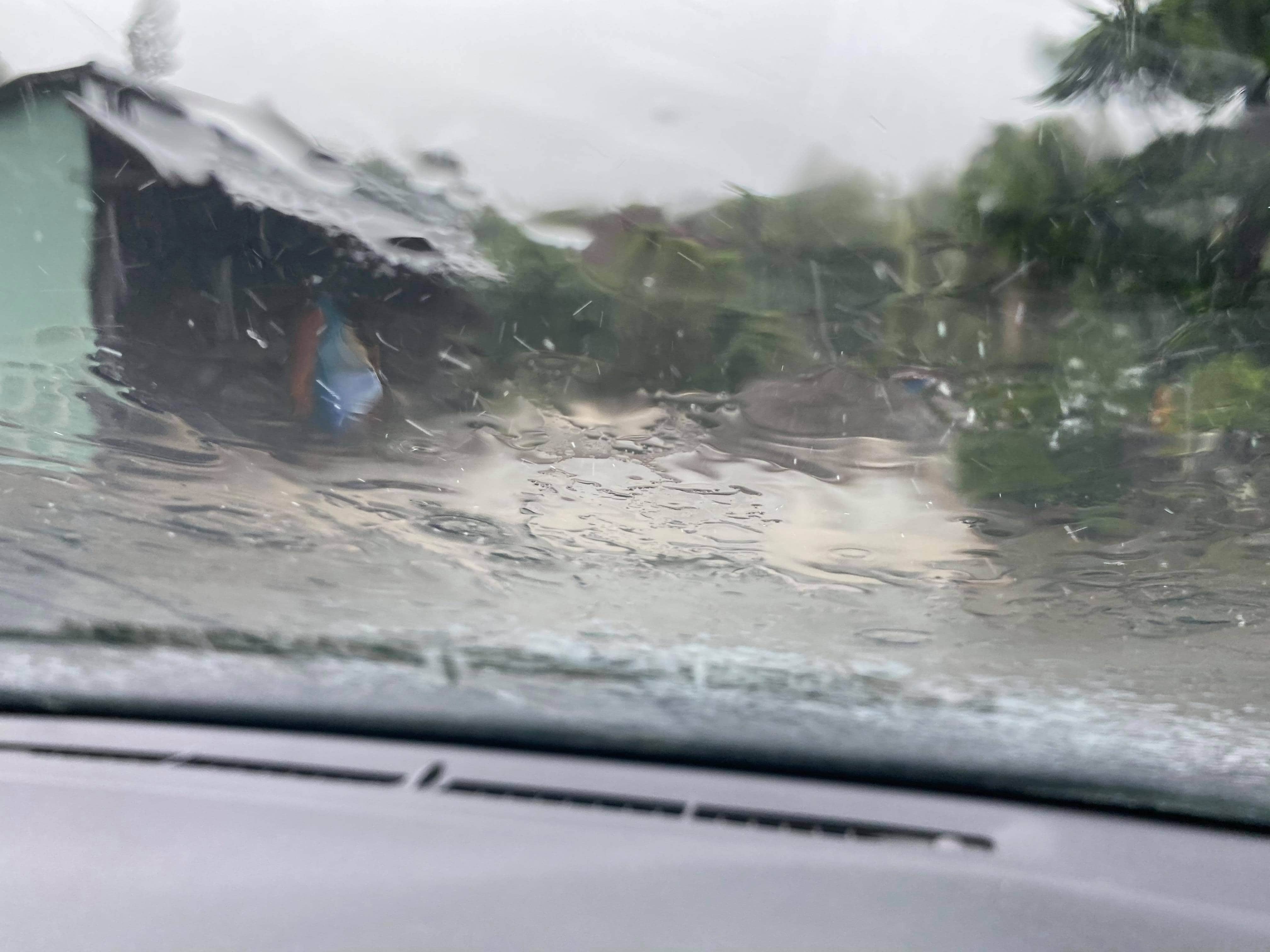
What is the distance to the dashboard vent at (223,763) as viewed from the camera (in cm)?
279

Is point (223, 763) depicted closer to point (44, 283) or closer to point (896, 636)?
point (44, 283)

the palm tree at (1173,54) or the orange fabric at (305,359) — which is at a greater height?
the palm tree at (1173,54)

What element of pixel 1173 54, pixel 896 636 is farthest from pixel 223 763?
pixel 1173 54

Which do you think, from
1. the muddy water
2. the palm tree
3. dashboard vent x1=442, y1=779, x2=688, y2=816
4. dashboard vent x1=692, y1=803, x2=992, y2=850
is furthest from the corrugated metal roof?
dashboard vent x1=692, y1=803, x2=992, y2=850

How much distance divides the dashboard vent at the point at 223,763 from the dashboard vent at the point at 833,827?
3.24ft

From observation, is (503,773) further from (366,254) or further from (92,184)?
(92,184)

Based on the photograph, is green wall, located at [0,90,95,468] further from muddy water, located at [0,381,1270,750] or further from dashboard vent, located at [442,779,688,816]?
dashboard vent, located at [442,779,688,816]

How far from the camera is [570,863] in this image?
244 cm

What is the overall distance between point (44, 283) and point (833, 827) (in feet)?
8.62

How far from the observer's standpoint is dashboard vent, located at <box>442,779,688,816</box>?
264 cm

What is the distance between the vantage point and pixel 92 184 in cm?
221

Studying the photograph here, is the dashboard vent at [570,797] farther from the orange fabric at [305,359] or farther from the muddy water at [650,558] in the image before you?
the orange fabric at [305,359]

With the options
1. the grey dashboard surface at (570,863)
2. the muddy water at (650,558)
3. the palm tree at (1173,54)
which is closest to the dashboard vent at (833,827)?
the grey dashboard surface at (570,863)

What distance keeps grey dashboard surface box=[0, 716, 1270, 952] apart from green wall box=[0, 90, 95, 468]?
1074 millimetres
